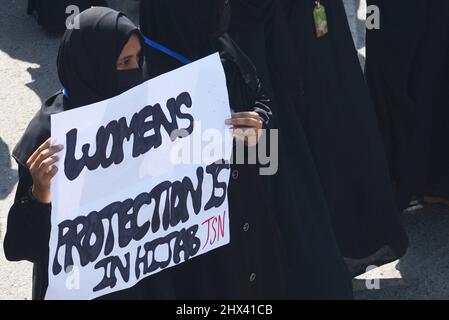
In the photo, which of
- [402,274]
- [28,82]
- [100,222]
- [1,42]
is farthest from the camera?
[1,42]

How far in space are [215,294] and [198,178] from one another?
1.74 ft

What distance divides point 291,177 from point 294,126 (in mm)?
243

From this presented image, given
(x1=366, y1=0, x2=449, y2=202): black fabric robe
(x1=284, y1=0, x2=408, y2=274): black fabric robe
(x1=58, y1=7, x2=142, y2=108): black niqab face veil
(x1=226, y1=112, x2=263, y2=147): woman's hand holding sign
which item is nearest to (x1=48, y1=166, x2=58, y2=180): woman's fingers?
(x1=58, y1=7, x2=142, y2=108): black niqab face veil

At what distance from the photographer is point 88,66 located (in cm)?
313

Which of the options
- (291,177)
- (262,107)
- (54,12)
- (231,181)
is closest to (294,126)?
(291,177)

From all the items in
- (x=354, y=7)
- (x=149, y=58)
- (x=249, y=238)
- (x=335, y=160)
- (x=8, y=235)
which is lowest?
(x=354, y=7)

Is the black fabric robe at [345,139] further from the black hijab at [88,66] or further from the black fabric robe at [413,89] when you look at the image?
the black hijab at [88,66]

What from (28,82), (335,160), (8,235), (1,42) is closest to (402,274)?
(335,160)

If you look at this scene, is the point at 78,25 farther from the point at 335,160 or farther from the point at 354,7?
the point at 354,7

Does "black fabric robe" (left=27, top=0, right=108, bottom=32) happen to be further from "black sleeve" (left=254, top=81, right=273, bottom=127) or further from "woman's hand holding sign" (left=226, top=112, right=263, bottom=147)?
"woman's hand holding sign" (left=226, top=112, right=263, bottom=147)

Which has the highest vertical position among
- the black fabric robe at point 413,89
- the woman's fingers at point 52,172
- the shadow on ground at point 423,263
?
the woman's fingers at point 52,172

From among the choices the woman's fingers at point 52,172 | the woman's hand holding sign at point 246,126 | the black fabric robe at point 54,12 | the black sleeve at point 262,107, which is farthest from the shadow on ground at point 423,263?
the black fabric robe at point 54,12

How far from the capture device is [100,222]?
3.03 meters

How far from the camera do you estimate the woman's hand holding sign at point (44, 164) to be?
2.96m
